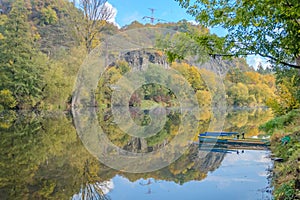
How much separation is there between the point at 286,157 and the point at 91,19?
2225cm

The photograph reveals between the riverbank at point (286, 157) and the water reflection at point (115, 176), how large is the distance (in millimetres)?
343

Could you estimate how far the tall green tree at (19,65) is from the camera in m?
23.7

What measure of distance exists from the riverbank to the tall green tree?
18281 millimetres

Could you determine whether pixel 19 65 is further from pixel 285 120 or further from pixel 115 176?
pixel 115 176

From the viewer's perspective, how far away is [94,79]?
2242 centimetres

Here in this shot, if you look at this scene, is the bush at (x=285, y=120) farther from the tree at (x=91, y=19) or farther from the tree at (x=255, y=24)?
the tree at (x=91, y=19)

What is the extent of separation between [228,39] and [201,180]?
9.13 ft

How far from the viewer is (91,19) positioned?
25516 mm

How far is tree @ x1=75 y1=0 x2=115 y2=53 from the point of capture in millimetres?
24922

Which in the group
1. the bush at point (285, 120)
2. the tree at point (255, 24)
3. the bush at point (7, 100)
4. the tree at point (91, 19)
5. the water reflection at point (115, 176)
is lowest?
the water reflection at point (115, 176)

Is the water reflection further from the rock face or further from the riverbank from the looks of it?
the rock face

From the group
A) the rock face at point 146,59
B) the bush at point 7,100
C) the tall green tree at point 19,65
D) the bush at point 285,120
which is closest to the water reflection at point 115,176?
the bush at point 285,120

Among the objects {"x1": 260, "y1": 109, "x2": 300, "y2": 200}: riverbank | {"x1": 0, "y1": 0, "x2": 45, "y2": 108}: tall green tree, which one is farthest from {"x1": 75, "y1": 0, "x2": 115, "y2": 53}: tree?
{"x1": 260, "y1": 109, "x2": 300, "y2": 200}: riverbank

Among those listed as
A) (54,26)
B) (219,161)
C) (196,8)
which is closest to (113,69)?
(219,161)
